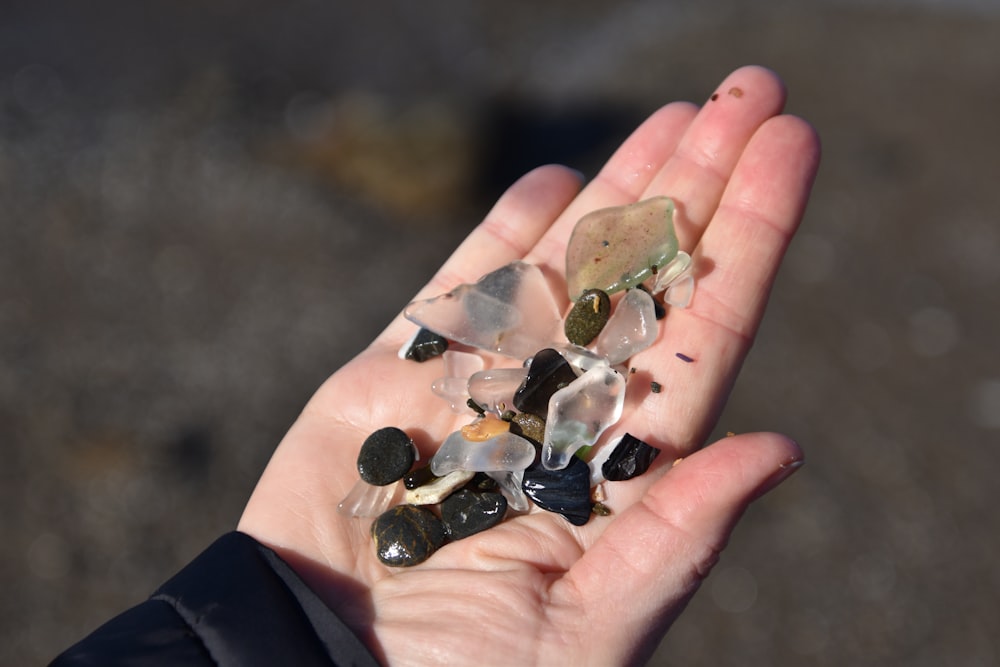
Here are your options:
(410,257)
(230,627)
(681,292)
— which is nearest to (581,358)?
(681,292)

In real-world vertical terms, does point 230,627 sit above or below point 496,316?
below

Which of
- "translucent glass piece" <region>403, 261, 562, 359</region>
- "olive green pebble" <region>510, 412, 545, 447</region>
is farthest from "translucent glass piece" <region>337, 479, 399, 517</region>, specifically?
"translucent glass piece" <region>403, 261, 562, 359</region>

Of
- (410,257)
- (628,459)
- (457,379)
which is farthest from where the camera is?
(410,257)

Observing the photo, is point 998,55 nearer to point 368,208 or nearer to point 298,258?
Result: point 368,208

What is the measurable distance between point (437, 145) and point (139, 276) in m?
1.88

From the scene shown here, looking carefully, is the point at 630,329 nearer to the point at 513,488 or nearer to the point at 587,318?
the point at 587,318

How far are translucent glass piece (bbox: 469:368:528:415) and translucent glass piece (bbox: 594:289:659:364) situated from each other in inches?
9.8

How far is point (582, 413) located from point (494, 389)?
29 cm

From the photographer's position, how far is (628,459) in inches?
79.3

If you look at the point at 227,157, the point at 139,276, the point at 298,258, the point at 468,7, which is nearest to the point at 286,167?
the point at 227,157

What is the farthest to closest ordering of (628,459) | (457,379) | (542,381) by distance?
(457,379) < (542,381) < (628,459)

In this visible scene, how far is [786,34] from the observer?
18.9 feet

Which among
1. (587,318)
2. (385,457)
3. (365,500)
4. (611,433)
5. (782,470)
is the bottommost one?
(365,500)

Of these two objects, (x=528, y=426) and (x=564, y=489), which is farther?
(x=528, y=426)
